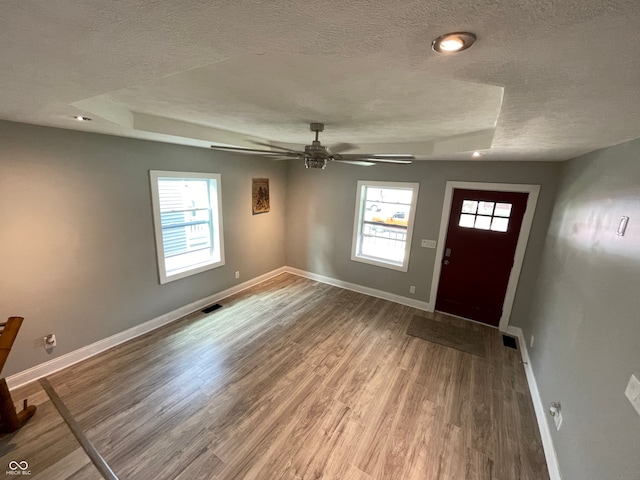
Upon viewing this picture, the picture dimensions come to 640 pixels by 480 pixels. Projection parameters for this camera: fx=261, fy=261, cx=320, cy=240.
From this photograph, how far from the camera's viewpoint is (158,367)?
9.11 ft

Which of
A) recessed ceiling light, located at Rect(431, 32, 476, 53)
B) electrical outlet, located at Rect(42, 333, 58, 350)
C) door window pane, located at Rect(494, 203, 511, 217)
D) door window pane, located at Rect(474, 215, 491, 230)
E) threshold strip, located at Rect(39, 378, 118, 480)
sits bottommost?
threshold strip, located at Rect(39, 378, 118, 480)

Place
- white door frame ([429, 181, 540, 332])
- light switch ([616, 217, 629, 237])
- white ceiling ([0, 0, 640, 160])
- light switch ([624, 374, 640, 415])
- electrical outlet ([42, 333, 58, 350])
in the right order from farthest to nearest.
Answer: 1. white door frame ([429, 181, 540, 332])
2. electrical outlet ([42, 333, 58, 350])
3. light switch ([616, 217, 629, 237])
4. light switch ([624, 374, 640, 415])
5. white ceiling ([0, 0, 640, 160])

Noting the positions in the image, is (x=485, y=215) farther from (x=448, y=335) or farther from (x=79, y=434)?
(x=79, y=434)

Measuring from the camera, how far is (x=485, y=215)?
143 inches

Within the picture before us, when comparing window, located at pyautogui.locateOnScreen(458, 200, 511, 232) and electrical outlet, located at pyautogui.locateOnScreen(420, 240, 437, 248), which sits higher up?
window, located at pyautogui.locateOnScreen(458, 200, 511, 232)

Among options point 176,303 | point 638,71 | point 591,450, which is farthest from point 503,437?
point 176,303

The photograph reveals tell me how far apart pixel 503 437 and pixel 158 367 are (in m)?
3.32

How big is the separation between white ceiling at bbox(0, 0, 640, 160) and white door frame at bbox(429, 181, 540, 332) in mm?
1443

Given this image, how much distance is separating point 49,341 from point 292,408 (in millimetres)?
2479

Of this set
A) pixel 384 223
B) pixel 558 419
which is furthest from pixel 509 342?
pixel 384 223

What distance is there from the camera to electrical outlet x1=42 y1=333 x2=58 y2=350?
2.56 m

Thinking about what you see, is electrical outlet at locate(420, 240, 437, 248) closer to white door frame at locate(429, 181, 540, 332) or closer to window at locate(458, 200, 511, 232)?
white door frame at locate(429, 181, 540, 332)

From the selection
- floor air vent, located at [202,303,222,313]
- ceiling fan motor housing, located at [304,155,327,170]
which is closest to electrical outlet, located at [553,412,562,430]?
ceiling fan motor housing, located at [304,155,327,170]

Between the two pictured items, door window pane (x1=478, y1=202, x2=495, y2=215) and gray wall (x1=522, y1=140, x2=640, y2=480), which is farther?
door window pane (x1=478, y1=202, x2=495, y2=215)
